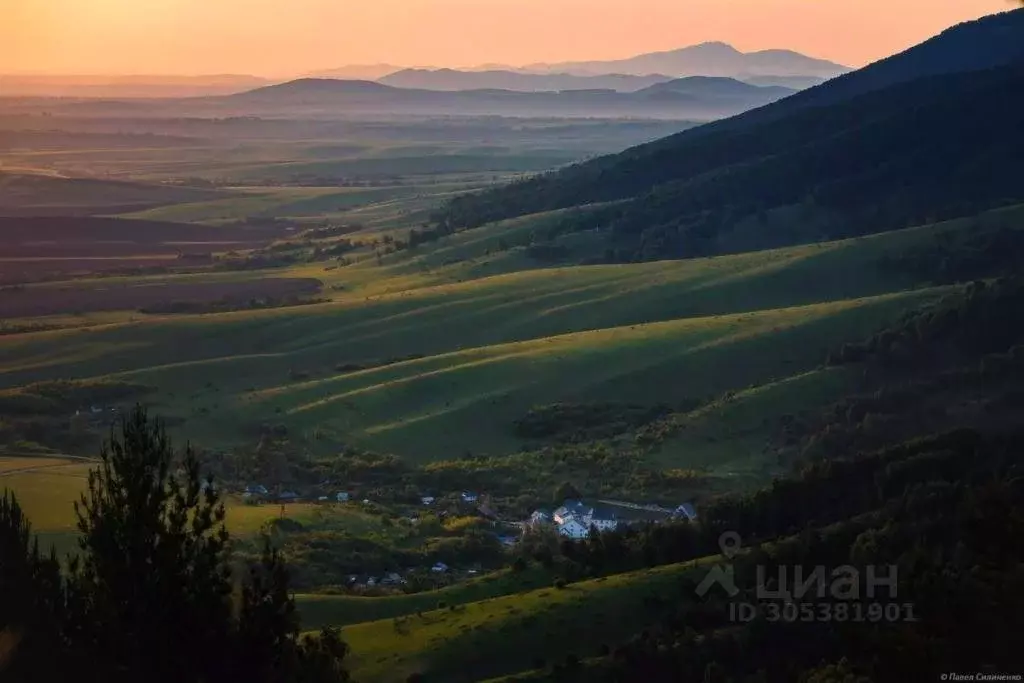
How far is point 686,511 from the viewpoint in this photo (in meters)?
52.4

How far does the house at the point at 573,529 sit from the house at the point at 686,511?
391 cm

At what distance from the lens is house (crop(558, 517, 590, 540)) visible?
4955 centimetres

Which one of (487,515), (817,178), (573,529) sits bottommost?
(487,515)

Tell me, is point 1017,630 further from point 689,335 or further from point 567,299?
point 567,299

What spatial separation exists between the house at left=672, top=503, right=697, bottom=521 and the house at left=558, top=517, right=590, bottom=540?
12.8 ft

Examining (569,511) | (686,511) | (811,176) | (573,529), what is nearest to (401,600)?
(573,529)

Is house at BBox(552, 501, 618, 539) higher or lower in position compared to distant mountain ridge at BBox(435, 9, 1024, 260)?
lower

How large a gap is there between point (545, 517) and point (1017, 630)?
104ft

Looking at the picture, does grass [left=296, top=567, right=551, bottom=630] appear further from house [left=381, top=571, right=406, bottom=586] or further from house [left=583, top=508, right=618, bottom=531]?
house [left=583, top=508, right=618, bottom=531]

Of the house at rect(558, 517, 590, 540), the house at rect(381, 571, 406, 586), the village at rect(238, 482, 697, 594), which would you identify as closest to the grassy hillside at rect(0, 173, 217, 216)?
the village at rect(238, 482, 697, 594)

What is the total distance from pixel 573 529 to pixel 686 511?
4856 mm

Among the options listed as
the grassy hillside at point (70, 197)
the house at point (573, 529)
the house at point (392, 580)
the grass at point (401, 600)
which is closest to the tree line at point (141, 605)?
the grass at point (401, 600)

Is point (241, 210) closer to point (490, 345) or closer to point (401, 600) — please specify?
point (490, 345)

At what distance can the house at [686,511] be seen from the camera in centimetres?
5124
